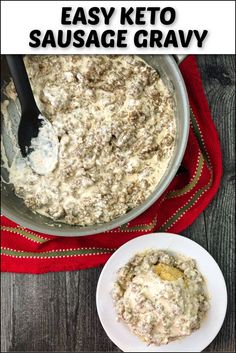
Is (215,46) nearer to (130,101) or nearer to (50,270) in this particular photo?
(130,101)

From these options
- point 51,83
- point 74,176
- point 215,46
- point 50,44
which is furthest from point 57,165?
point 215,46

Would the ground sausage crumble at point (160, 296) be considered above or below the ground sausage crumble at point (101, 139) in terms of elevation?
below

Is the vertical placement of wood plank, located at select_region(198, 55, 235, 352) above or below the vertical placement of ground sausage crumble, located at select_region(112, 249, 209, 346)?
above

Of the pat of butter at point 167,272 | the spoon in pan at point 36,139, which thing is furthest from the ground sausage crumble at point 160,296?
the spoon in pan at point 36,139

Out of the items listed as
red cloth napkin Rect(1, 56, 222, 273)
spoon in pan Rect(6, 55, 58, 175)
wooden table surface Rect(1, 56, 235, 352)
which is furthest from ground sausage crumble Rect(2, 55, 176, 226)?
wooden table surface Rect(1, 56, 235, 352)

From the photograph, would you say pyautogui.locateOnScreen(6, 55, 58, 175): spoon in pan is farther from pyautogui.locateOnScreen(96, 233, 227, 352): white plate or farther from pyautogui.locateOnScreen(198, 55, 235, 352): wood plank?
pyautogui.locateOnScreen(198, 55, 235, 352): wood plank

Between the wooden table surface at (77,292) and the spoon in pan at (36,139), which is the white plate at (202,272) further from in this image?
the spoon in pan at (36,139)
